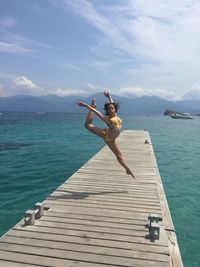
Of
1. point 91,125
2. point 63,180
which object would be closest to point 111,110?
point 91,125

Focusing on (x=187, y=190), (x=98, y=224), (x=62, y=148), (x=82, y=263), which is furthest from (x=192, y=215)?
(x=62, y=148)

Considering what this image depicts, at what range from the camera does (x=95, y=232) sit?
6.97 m

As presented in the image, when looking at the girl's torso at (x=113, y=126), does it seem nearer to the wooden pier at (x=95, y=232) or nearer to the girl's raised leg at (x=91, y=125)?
the girl's raised leg at (x=91, y=125)

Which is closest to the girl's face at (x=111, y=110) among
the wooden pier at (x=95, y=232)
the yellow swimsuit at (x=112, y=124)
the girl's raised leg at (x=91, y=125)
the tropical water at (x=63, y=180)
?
the yellow swimsuit at (x=112, y=124)

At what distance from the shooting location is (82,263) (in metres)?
5.64

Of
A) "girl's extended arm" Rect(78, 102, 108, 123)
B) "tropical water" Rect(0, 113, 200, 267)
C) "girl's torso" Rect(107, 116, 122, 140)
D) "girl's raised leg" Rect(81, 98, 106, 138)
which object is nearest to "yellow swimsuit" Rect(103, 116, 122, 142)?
"girl's torso" Rect(107, 116, 122, 140)

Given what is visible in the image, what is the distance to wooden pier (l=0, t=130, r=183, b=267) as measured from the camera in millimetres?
5799

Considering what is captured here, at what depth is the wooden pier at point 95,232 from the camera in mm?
5799

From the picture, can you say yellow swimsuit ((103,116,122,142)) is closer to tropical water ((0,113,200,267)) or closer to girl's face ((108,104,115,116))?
girl's face ((108,104,115,116))

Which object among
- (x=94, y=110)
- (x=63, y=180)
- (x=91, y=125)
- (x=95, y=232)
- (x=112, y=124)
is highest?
(x=94, y=110)

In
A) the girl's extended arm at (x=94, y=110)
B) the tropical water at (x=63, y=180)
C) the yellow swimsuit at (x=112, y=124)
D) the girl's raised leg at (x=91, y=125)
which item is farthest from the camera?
the tropical water at (x=63, y=180)

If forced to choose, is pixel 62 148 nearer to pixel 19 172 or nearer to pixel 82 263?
pixel 19 172

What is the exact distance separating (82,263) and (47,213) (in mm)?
2712

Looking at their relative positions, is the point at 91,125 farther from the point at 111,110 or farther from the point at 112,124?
the point at 111,110
